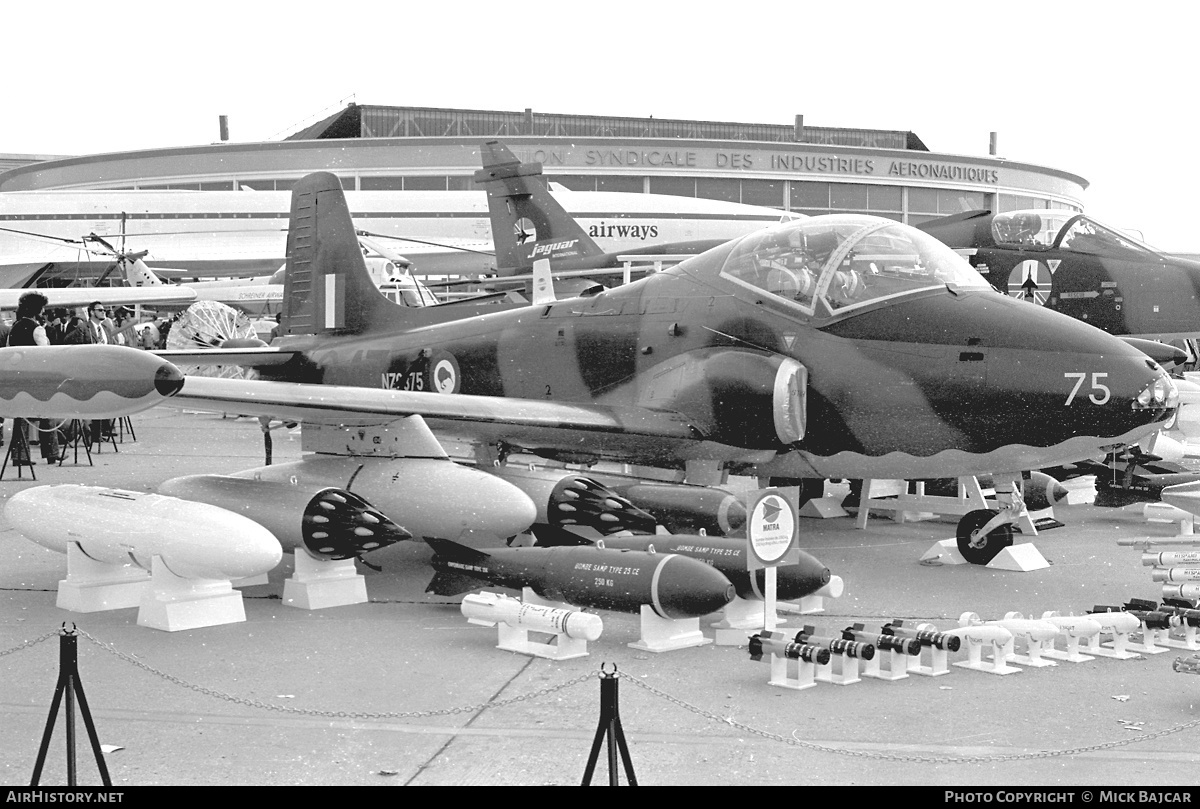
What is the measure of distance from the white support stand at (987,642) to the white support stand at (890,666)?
0.93ft

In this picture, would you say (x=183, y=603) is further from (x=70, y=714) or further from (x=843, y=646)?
(x=843, y=646)

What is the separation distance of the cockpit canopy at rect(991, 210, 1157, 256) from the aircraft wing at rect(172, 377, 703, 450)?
20.7 feet

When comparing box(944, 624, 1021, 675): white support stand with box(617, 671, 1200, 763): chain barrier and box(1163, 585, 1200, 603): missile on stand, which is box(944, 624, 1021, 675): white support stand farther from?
box(1163, 585, 1200, 603): missile on stand


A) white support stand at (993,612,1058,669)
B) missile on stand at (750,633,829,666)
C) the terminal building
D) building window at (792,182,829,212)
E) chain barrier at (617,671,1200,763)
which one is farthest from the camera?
building window at (792,182,829,212)

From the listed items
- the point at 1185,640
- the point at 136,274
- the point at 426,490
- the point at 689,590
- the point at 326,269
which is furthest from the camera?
the point at 136,274

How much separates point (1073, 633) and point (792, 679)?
1.68 meters

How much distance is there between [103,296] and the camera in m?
31.0

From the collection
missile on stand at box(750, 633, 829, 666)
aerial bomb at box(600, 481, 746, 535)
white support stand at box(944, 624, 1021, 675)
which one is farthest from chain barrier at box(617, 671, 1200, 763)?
aerial bomb at box(600, 481, 746, 535)

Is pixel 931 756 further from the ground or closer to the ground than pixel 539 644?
further from the ground

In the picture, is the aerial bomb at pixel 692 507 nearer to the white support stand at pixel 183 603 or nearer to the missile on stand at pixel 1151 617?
the missile on stand at pixel 1151 617

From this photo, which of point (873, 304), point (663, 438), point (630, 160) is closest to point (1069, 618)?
point (873, 304)

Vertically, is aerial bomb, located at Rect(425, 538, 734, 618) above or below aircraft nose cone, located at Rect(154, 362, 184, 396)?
below

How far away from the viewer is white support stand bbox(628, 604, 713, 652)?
6.97 meters

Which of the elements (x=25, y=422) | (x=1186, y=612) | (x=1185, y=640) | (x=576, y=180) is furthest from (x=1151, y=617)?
(x=576, y=180)
